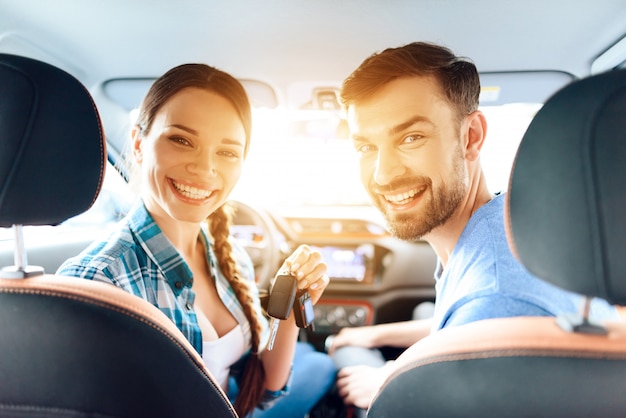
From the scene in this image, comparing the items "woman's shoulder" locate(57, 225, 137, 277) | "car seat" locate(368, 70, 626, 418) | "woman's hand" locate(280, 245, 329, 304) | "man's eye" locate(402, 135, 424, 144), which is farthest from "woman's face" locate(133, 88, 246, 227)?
"car seat" locate(368, 70, 626, 418)

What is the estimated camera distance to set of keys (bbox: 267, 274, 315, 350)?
5.13 feet

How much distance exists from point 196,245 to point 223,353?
45cm

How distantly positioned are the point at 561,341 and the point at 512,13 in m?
1.46

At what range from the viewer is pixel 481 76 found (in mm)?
2252

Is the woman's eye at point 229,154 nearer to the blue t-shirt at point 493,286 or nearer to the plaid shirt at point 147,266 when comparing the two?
the plaid shirt at point 147,266

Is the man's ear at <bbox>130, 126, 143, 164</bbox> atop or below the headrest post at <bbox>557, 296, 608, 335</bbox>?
atop

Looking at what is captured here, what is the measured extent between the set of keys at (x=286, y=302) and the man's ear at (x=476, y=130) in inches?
30.5

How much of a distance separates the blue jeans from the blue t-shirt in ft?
3.43

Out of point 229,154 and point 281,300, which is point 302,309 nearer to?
point 281,300

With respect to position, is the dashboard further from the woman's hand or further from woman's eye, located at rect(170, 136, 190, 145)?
woman's eye, located at rect(170, 136, 190, 145)

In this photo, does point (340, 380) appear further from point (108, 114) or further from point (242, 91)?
point (108, 114)

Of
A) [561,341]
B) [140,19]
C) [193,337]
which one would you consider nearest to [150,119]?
[140,19]

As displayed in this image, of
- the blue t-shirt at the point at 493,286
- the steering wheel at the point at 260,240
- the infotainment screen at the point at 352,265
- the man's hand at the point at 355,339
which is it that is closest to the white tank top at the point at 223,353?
the blue t-shirt at the point at 493,286

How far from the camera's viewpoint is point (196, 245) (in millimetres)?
1786
